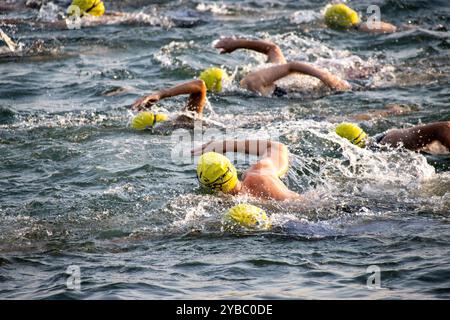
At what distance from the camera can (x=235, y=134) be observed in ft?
35.9

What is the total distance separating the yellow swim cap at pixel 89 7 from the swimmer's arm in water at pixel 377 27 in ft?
Answer: 17.8

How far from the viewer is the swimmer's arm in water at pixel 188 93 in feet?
34.8

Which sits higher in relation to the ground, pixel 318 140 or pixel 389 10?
pixel 389 10

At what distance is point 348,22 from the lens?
16.4 metres

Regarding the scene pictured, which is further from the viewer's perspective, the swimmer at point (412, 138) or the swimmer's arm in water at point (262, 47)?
the swimmer's arm in water at point (262, 47)

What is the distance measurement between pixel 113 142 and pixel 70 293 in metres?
4.30

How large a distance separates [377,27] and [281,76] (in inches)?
186

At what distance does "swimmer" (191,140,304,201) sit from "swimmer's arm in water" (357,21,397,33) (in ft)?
26.2

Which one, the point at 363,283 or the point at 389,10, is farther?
the point at 389,10

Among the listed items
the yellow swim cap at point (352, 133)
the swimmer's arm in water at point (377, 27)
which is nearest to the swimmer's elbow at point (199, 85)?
the yellow swim cap at point (352, 133)

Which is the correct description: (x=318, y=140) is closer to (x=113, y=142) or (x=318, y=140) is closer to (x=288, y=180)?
(x=288, y=180)

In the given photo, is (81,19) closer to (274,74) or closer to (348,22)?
(348,22)

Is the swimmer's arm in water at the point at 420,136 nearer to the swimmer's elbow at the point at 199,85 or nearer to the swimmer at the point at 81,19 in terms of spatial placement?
the swimmer's elbow at the point at 199,85
